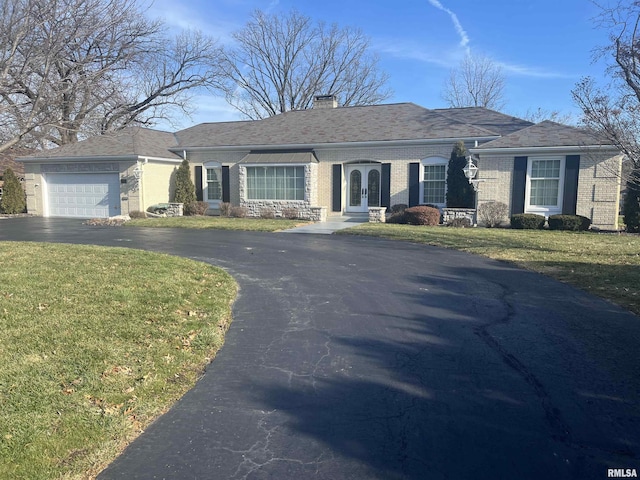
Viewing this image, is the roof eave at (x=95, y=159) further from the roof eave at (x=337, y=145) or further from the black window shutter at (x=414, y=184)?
the black window shutter at (x=414, y=184)

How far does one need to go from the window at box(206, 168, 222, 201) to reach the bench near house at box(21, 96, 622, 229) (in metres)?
0.05

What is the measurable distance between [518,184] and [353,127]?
27.7ft

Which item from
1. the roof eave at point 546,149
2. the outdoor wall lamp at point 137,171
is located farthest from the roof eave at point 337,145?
the outdoor wall lamp at point 137,171

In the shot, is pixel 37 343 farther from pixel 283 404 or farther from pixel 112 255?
pixel 112 255

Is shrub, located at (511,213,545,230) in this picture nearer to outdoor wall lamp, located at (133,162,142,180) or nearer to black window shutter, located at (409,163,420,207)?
black window shutter, located at (409,163,420,207)

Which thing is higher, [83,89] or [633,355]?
[83,89]

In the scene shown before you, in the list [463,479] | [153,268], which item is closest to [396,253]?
[153,268]

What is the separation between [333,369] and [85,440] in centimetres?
221

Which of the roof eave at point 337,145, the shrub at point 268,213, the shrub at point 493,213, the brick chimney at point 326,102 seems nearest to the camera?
the shrub at point 493,213

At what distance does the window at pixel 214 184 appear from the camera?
79.4 feet

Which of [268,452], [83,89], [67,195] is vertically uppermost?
[83,89]

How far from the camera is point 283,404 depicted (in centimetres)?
385

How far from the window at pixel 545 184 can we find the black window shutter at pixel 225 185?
46.5 feet

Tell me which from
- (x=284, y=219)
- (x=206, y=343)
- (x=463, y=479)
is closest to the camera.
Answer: (x=463, y=479)
